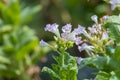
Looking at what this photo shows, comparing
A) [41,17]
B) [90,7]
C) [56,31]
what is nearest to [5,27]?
[90,7]

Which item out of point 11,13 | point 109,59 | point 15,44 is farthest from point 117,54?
point 11,13

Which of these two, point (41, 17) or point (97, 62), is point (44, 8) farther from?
point (97, 62)

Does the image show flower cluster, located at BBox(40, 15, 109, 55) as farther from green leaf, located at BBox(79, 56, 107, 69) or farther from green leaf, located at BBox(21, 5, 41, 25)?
green leaf, located at BBox(21, 5, 41, 25)

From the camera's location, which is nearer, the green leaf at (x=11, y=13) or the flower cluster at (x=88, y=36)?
the flower cluster at (x=88, y=36)

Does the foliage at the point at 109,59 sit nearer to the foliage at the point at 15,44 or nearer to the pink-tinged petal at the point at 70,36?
the pink-tinged petal at the point at 70,36

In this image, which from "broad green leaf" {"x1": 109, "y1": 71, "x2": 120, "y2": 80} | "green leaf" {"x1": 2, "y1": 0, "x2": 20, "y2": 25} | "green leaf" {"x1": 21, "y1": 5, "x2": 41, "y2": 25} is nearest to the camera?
"broad green leaf" {"x1": 109, "y1": 71, "x2": 120, "y2": 80}

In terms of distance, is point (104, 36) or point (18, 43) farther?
Answer: point (18, 43)

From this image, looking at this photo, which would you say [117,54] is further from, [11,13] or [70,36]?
[11,13]

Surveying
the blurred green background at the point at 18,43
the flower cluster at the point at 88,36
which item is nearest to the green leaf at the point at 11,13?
the blurred green background at the point at 18,43

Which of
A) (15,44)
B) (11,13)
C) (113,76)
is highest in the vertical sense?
(11,13)

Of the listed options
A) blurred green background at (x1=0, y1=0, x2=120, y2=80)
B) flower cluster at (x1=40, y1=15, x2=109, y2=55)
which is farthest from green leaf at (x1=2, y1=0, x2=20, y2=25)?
flower cluster at (x1=40, y1=15, x2=109, y2=55)

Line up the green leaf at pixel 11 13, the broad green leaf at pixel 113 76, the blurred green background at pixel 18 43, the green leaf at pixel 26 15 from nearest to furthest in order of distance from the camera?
the broad green leaf at pixel 113 76 < the blurred green background at pixel 18 43 < the green leaf at pixel 11 13 < the green leaf at pixel 26 15
